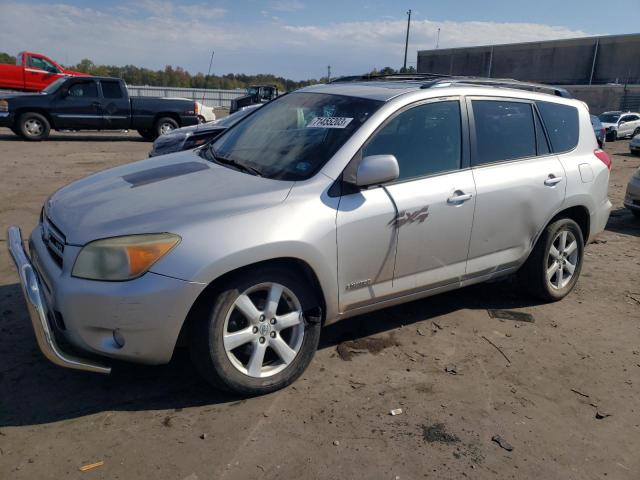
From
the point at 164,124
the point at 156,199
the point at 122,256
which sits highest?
the point at 156,199

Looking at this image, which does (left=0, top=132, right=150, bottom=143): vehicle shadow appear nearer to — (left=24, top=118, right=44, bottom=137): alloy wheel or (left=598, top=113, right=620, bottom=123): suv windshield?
(left=24, top=118, right=44, bottom=137): alloy wheel

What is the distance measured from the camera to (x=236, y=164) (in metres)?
3.77

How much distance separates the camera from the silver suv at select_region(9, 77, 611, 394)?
282 cm

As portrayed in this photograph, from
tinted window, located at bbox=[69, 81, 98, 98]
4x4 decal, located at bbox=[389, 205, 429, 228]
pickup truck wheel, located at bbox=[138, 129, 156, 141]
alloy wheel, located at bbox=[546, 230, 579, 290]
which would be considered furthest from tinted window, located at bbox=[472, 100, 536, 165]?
pickup truck wheel, located at bbox=[138, 129, 156, 141]

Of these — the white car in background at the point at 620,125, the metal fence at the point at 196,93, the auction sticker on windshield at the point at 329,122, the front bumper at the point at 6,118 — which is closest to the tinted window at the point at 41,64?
the front bumper at the point at 6,118

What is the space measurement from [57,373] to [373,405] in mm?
1922

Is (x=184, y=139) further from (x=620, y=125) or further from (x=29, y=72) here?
(x=620, y=125)

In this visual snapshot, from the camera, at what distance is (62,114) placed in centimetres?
1511

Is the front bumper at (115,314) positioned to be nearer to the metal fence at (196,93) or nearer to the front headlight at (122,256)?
the front headlight at (122,256)

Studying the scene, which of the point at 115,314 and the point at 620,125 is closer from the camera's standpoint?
the point at 115,314

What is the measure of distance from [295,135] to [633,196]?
21.7 ft

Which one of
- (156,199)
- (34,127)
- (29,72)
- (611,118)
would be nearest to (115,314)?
(156,199)

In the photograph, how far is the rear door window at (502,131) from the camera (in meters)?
4.07

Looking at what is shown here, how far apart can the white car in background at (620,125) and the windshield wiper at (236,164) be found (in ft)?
84.7
